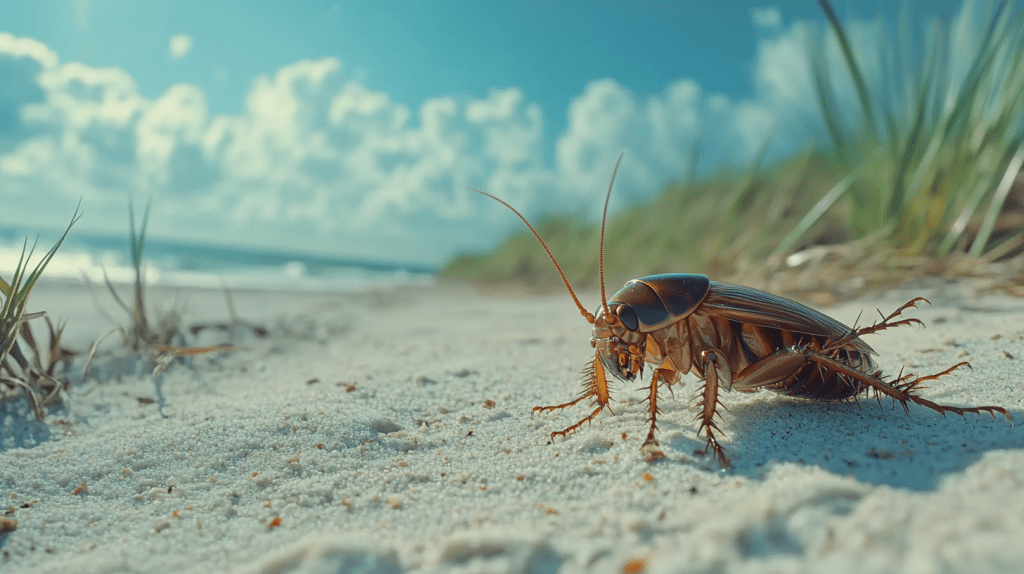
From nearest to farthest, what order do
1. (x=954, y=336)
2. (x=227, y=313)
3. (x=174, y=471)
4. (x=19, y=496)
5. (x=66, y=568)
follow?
(x=66, y=568)
(x=19, y=496)
(x=174, y=471)
(x=954, y=336)
(x=227, y=313)

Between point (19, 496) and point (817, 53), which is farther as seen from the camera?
point (817, 53)

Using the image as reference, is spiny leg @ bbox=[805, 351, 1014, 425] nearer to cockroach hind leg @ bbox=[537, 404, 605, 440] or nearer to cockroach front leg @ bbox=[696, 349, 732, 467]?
cockroach front leg @ bbox=[696, 349, 732, 467]

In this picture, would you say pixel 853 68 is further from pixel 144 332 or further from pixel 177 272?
pixel 177 272

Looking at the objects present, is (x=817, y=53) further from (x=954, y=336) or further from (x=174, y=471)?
(x=174, y=471)

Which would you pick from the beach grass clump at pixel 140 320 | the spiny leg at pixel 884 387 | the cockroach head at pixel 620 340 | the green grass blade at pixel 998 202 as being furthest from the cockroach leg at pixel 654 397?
the green grass blade at pixel 998 202

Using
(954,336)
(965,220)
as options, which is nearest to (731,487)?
(954,336)

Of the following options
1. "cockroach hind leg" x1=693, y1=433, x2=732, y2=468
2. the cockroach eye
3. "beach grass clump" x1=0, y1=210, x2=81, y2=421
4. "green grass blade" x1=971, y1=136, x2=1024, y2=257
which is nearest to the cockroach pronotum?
the cockroach eye

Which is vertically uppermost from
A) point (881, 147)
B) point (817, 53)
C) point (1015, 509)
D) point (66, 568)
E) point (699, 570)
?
point (817, 53)

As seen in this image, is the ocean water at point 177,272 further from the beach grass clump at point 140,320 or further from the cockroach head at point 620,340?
the cockroach head at point 620,340
